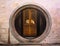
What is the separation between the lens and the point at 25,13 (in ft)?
38.4

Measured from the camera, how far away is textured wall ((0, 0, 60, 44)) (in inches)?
451

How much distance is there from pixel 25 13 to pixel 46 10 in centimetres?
86

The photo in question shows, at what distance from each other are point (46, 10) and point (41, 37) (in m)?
1.08

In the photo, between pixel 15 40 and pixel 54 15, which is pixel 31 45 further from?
pixel 54 15

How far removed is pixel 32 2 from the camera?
11.5 metres

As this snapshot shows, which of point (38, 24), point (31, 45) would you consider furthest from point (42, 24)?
point (31, 45)

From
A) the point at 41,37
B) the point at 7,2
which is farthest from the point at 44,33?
the point at 7,2

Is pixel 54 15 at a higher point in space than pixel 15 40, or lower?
higher

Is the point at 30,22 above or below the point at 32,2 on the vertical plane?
below

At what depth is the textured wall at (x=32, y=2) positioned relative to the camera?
11.5 meters

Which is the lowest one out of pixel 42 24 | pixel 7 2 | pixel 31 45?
pixel 31 45

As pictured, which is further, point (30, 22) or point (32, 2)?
point (30, 22)

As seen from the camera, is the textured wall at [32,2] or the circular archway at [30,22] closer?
the textured wall at [32,2]

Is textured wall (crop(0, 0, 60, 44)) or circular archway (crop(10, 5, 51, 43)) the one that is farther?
circular archway (crop(10, 5, 51, 43))
